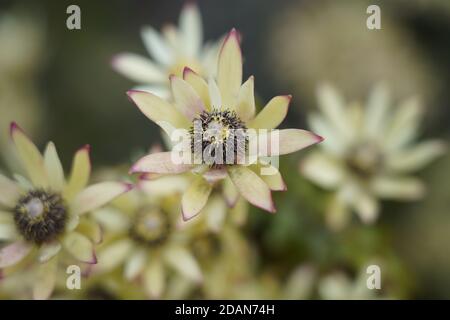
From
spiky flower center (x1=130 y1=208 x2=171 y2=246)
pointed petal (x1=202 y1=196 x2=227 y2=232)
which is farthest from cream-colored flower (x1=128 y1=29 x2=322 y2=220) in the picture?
spiky flower center (x1=130 y1=208 x2=171 y2=246)

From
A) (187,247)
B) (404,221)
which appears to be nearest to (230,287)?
(187,247)

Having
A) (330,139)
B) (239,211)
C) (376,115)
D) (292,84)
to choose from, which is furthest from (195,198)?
(292,84)

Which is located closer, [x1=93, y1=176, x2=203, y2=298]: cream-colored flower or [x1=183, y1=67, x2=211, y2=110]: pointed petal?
[x1=183, y1=67, x2=211, y2=110]: pointed petal

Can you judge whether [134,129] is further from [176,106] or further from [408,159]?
[176,106]

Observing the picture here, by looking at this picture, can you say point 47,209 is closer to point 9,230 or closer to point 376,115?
point 9,230

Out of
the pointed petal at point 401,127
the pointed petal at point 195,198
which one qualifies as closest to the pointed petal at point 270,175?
the pointed petal at point 195,198

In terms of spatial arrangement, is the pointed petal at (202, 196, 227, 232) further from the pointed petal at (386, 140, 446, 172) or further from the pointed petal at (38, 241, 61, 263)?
the pointed petal at (386, 140, 446, 172)
